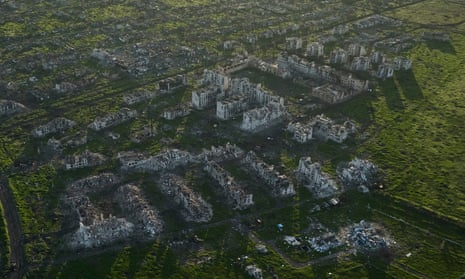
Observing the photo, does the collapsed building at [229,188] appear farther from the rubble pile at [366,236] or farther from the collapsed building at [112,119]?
the collapsed building at [112,119]

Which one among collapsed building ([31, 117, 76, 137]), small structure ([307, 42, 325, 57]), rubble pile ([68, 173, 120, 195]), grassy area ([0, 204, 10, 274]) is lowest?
grassy area ([0, 204, 10, 274])

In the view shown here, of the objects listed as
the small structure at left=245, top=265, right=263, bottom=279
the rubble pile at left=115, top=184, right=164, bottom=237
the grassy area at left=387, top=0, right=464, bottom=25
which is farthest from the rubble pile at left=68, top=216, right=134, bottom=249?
the grassy area at left=387, top=0, right=464, bottom=25

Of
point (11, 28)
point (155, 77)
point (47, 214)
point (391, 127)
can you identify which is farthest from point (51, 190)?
point (11, 28)

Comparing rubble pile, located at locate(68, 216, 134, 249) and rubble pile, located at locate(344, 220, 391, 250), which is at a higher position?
rubble pile, located at locate(68, 216, 134, 249)

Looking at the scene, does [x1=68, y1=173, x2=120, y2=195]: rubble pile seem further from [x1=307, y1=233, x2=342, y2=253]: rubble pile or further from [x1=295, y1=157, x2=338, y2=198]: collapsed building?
[x1=307, y1=233, x2=342, y2=253]: rubble pile

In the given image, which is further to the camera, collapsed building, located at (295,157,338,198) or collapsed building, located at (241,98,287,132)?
collapsed building, located at (241,98,287,132)

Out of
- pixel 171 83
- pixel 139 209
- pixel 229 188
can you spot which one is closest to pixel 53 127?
pixel 171 83
